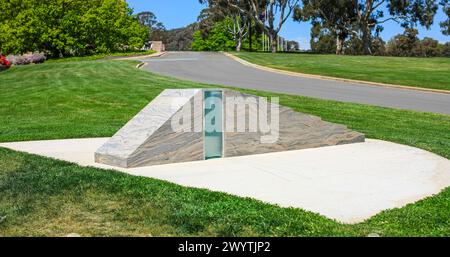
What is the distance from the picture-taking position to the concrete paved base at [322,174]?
18.6 ft

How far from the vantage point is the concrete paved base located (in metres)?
5.67

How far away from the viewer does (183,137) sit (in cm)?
797

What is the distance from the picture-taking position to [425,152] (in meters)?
8.87

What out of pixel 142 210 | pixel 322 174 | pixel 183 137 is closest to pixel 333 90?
pixel 183 137

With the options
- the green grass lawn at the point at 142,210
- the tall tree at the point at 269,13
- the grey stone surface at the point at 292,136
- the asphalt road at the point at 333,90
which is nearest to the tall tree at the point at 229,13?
the tall tree at the point at 269,13

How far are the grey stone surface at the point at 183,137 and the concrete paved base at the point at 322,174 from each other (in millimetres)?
213

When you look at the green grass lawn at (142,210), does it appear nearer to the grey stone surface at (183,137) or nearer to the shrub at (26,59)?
the grey stone surface at (183,137)

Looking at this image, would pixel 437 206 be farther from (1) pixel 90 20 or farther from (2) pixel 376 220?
(1) pixel 90 20

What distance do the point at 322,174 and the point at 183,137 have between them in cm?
221

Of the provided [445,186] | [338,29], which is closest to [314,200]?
[445,186]

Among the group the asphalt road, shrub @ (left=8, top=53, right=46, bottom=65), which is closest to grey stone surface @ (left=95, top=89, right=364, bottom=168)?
the asphalt road

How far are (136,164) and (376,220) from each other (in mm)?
3711

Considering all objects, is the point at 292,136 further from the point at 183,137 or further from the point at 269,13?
the point at 269,13

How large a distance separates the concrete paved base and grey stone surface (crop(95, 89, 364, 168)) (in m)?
0.21
